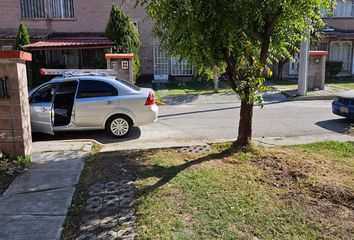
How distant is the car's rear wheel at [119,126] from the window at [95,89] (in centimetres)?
62

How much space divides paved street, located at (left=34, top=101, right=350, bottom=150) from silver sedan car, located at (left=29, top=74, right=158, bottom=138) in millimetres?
423

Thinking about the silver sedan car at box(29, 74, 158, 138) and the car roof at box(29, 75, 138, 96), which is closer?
the silver sedan car at box(29, 74, 158, 138)

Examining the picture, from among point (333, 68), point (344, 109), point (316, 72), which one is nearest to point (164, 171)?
point (344, 109)

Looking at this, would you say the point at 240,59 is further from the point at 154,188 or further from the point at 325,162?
the point at 154,188

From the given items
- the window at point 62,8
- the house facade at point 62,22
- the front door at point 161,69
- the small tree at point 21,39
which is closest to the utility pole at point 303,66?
the house facade at point 62,22

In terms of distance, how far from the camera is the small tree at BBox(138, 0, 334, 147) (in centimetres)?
596

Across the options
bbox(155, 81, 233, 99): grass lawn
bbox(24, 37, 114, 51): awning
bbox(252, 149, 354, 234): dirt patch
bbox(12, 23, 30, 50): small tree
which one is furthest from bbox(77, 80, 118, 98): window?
bbox(12, 23, 30, 50): small tree

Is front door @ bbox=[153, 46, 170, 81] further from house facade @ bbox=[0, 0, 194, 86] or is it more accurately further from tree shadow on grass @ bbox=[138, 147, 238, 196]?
tree shadow on grass @ bbox=[138, 147, 238, 196]

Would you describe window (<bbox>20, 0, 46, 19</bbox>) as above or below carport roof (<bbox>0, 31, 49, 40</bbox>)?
above

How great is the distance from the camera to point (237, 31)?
239 inches

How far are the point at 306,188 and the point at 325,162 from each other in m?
1.54

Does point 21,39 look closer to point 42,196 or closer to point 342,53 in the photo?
point 42,196

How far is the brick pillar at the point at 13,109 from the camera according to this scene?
6.62 metres

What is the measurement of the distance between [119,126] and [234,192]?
4808mm
